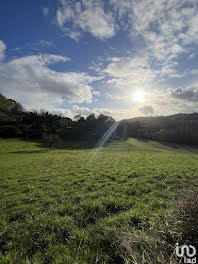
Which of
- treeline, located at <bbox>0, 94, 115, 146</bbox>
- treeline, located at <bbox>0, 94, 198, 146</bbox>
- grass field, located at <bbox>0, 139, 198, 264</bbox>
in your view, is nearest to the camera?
grass field, located at <bbox>0, 139, 198, 264</bbox>

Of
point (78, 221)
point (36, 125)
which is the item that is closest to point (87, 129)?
point (36, 125)

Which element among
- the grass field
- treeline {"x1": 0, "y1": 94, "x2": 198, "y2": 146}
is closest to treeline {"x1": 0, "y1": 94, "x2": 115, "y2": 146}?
treeline {"x1": 0, "y1": 94, "x2": 198, "y2": 146}

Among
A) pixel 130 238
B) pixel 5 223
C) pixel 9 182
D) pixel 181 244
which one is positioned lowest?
pixel 9 182

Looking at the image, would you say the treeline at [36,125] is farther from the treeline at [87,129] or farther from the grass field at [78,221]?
the grass field at [78,221]

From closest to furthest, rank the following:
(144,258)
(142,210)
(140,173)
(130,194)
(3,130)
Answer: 1. (144,258)
2. (142,210)
3. (130,194)
4. (140,173)
5. (3,130)

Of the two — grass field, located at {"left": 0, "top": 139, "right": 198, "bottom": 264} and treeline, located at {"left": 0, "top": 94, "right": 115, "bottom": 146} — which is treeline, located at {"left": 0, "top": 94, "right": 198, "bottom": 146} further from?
grass field, located at {"left": 0, "top": 139, "right": 198, "bottom": 264}

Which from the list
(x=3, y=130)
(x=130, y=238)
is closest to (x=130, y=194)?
(x=130, y=238)

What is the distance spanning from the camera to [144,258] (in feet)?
7.82

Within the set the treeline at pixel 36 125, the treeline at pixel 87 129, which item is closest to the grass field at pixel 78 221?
the treeline at pixel 87 129

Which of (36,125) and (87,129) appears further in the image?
(87,129)

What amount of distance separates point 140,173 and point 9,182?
1065 centimetres

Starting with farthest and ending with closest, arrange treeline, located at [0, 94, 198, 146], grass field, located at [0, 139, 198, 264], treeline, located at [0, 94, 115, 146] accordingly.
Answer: treeline, located at [0, 94, 115, 146] → treeline, located at [0, 94, 198, 146] → grass field, located at [0, 139, 198, 264]

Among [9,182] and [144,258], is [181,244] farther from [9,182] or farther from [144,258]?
[9,182]

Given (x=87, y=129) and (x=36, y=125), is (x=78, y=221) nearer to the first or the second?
(x=87, y=129)
